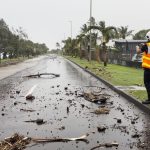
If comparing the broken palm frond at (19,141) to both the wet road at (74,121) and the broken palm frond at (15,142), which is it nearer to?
the broken palm frond at (15,142)

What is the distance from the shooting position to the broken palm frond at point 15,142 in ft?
24.5

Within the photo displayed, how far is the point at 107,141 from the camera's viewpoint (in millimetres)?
8125

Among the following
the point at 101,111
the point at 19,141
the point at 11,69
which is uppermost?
the point at 19,141

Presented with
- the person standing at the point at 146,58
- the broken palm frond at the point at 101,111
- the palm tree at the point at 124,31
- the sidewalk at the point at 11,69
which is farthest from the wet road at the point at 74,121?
the palm tree at the point at 124,31

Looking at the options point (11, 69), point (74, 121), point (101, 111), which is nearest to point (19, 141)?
point (74, 121)

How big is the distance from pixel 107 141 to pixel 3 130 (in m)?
2.37

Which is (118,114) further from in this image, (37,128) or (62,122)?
(37,128)

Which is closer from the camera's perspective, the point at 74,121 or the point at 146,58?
the point at 74,121

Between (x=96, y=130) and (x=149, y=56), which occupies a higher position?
(x=149, y=56)

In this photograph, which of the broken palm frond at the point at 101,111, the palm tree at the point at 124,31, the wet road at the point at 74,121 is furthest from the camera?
the palm tree at the point at 124,31

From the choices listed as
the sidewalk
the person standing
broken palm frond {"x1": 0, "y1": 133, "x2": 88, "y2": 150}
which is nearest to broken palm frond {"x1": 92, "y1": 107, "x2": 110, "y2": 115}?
the person standing

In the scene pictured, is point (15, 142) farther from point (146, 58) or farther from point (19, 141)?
point (146, 58)

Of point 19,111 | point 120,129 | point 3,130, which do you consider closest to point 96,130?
point 120,129

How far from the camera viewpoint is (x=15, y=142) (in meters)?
7.89
